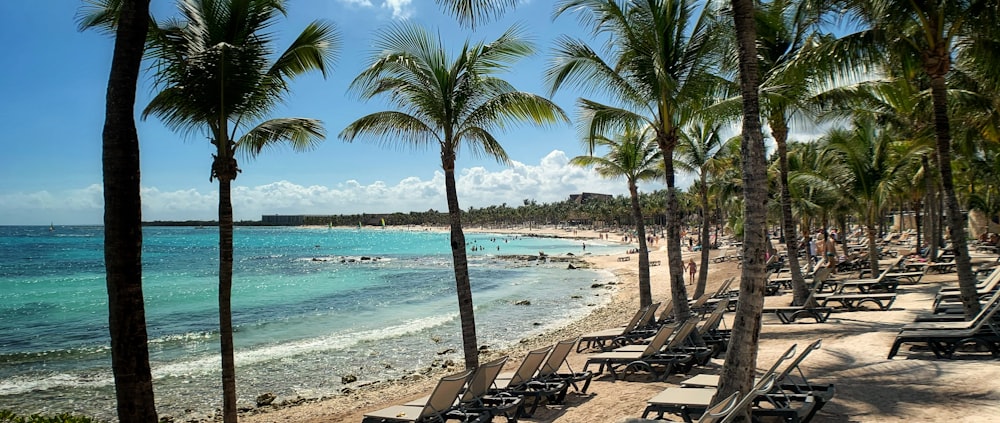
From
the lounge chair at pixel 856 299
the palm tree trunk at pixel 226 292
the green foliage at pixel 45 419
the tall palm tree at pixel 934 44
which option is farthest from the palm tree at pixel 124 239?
the lounge chair at pixel 856 299

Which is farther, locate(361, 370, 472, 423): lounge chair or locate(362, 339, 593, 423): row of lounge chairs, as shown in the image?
locate(362, 339, 593, 423): row of lounge chairs

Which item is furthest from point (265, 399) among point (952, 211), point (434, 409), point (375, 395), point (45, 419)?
point (952, 211)

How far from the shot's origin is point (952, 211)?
366 inches

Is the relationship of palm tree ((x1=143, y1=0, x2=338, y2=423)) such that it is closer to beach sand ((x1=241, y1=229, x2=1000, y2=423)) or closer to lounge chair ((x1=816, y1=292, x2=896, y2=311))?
beach sand ((x1=241, y1=229, x2=1000, y2=423))

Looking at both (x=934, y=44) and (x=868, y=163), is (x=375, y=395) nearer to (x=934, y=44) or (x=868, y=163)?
(x=934, y=44)

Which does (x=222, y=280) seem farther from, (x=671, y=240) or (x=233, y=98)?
(x=671, y=240)

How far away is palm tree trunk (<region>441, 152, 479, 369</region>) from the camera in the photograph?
8.62 metres

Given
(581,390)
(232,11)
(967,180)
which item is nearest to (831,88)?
(581,390)

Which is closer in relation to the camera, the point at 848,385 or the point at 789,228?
the point at 848,385

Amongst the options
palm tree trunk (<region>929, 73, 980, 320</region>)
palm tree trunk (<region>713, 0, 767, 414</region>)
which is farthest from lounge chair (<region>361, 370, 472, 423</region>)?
palm tree trunk (<region>929, 73, 980, 320</region>)

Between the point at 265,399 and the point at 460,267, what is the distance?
6.08 m

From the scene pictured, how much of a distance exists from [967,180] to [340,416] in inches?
1450

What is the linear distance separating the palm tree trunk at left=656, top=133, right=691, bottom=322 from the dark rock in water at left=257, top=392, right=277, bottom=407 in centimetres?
843

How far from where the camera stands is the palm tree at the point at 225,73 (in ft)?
21.7
